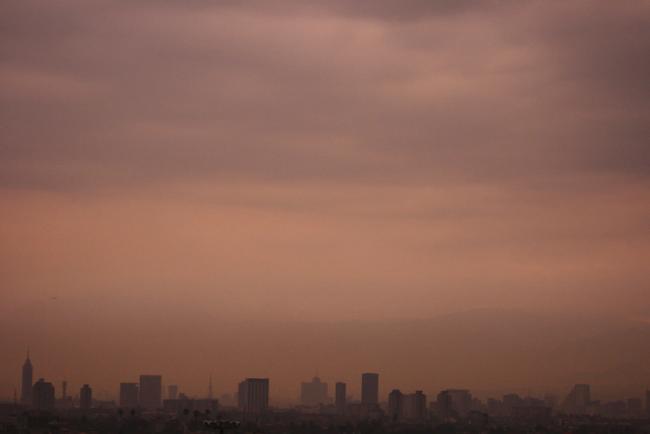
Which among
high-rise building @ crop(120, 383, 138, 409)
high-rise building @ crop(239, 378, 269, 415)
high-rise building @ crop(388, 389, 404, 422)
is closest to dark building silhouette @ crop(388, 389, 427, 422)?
high-rise building @ crop(388, 389, 404, 422)

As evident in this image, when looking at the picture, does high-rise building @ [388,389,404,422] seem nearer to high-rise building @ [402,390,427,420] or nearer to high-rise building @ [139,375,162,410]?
high-rise building @ [402,390,427,420]

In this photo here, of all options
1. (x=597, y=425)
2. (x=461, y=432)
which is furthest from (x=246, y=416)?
(x=597, y=425)

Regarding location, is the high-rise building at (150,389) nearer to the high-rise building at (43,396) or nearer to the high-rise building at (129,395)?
the high-rise building at (129,395)

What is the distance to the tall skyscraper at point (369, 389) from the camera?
19175cm

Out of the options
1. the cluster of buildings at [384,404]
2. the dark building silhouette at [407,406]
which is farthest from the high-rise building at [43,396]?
the dark building silhouette at [407,406]

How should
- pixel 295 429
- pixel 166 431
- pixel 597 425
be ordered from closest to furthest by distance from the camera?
pixel 166 431 < pixel 295 429 < pixel 597 425

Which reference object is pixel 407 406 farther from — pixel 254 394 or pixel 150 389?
pixel 150 389

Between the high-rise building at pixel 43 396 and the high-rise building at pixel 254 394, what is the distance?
30375 mm

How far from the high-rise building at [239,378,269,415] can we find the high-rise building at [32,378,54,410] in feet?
99.7

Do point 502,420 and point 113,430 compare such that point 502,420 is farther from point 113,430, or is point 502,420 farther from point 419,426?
point 113,430

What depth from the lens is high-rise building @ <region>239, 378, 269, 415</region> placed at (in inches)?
6900

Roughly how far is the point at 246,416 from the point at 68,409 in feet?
77.4

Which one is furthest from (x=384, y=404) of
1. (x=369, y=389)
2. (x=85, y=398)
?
(x=85, y=398)

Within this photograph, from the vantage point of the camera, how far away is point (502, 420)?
520 feet
